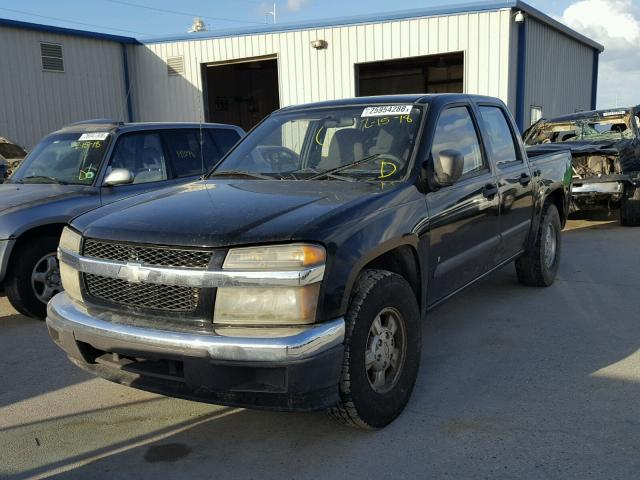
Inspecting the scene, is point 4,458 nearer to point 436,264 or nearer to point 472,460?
point 472,460

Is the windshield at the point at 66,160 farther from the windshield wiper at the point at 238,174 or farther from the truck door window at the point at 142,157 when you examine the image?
the windshield wiper at the point at 238,174

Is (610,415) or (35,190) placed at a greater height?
(35,190)

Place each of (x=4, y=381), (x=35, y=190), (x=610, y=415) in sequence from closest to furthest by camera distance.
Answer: (x=610, y=415), (x=4, y=381), (x=35, y=190)

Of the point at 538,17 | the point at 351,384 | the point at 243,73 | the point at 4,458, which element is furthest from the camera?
the point at 243,73

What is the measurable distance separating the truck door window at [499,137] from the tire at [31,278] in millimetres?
3867

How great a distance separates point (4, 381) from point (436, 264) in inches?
119

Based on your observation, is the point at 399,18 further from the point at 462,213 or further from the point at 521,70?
the point at 462,213

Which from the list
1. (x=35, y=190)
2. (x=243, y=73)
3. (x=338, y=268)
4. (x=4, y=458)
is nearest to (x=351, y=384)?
(x=338, y=268)

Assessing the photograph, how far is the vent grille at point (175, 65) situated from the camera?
58.5 feet

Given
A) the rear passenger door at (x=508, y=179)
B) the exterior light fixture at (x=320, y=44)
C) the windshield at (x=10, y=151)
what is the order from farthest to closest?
the exterior light fixture at (x=320, y=44) < the windshield at (x=10, y=151) < the rear passenger door at (x=508, y=179)

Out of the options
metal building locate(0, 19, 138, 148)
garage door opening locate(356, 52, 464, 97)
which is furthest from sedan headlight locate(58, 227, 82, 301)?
garage door opening locate(356, 52, 464, 97)

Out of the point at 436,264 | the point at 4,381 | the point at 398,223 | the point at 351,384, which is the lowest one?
the point at 4,381

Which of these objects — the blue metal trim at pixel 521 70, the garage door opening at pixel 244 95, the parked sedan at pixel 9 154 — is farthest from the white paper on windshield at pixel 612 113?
the garage door opening at pixel 244 95

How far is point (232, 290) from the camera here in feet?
8.61
